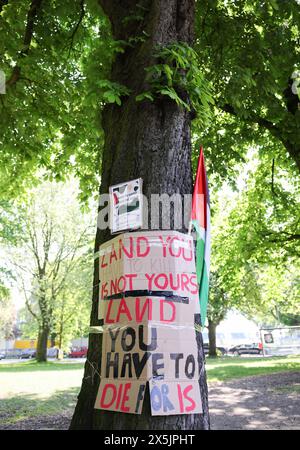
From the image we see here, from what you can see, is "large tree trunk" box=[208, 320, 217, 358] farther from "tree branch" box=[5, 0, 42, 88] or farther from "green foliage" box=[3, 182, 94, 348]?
"tree branch" box=[5, 0, 42, 88]

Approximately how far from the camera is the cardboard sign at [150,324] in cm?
344

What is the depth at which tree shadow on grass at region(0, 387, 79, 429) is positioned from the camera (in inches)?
340

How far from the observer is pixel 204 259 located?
13.9 feet

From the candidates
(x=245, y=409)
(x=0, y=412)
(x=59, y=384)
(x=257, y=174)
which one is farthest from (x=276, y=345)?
(x=0, y=412)

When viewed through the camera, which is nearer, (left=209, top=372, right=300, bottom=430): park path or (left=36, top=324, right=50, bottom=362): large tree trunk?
(left=209, top=372, right=300, bottom=430): park path

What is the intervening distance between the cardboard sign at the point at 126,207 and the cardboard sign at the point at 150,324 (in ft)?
0.42

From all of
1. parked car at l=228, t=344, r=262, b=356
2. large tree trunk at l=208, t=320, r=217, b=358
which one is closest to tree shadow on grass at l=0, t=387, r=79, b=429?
large tree trunk at l=208, t=320, r=217, b=358

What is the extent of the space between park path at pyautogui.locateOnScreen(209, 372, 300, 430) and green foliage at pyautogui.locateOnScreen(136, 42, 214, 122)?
6.07 metres

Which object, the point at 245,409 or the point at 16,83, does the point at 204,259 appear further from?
the point at 245,409

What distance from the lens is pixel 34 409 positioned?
10102 millimetres

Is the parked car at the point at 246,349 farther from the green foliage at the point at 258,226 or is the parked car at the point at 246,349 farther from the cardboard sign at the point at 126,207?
the cardboard sign at the point at 126,207

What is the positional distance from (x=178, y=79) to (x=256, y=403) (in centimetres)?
913
